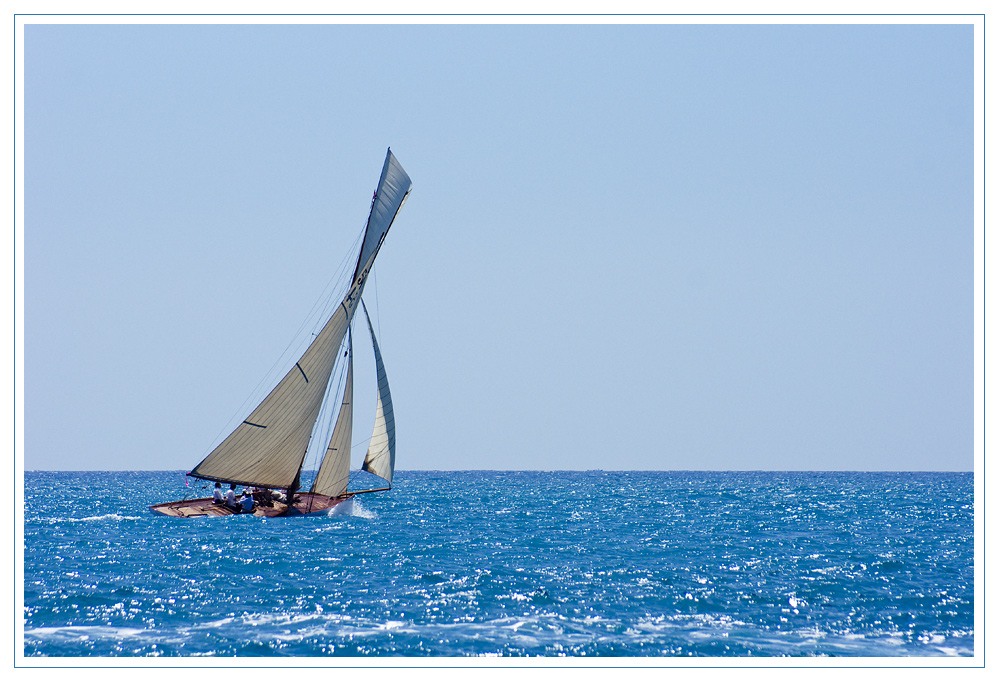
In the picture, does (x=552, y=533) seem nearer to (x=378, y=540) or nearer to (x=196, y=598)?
(x=378, y=540)

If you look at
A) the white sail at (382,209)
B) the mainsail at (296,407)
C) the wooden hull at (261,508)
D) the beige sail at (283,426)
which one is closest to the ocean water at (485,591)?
the wooden hull at (261,508)

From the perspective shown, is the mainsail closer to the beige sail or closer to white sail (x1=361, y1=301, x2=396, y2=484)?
the beige sail

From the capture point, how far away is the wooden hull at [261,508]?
141 ft

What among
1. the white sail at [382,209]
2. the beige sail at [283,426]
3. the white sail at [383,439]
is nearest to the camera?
the beige sail at [283,426]

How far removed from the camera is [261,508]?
4406 centimetres

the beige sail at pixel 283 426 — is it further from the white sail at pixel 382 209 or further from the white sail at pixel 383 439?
the white sail at pixel 383 439

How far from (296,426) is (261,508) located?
415 centimetres

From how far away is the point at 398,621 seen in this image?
67.7ft

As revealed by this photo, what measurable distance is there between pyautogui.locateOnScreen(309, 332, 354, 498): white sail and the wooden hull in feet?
2.13

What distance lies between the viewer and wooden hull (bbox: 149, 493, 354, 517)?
42.9 metres

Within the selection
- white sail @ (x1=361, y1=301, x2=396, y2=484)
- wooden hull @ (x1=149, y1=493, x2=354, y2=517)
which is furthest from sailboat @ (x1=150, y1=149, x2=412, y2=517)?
white sail @ (x1=361, y1=301, x2=396, y2=484)

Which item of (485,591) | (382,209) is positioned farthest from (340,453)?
(485,591)
